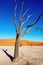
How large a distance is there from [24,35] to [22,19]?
1.67m

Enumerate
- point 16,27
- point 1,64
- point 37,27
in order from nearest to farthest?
point 1,64, point 16,27, point 37,27

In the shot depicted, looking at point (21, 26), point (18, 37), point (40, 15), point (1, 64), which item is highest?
point (40, 15)

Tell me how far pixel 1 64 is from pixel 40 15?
625 cm

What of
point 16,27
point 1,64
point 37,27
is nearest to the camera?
point 1,64

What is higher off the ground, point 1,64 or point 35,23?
point 35,23

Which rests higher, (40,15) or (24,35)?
(40,15)

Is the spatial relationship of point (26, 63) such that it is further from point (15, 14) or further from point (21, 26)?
point (15, 14)

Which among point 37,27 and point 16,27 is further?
point 37,27

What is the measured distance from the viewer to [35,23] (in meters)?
17.7

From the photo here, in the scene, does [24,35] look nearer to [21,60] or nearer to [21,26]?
[21,26]

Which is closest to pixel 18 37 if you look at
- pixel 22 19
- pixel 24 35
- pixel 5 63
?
pixel 24 35

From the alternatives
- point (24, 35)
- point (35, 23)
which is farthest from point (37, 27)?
point (24, 35)

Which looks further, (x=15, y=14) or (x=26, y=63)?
(x=15, y=14)

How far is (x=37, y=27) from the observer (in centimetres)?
1802
